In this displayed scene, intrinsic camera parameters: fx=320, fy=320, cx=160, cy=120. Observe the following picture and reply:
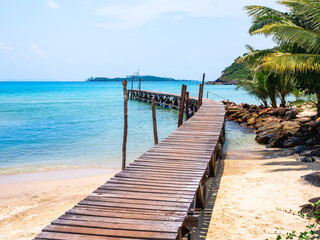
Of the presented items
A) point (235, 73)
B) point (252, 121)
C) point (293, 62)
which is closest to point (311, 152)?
point (293, 62)

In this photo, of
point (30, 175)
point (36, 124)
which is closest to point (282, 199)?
point (30, 175)

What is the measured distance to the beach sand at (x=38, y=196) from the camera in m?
6.51

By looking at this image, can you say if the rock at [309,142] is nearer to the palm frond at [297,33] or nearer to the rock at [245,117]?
the palm frond at [297,33]

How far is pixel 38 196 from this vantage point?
857cm

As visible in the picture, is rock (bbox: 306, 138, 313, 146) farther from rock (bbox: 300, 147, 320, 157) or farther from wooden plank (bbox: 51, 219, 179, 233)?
wooden plank (bbox: 51, 219, 179, 233)

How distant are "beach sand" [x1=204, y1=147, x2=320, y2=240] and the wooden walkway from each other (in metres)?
0.73

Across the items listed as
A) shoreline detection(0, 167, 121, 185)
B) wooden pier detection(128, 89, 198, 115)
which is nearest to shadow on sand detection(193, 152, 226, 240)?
shoreline detection(0, 167, 121, 185)

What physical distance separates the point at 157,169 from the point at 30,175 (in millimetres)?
6729

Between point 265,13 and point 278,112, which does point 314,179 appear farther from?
point 278,112

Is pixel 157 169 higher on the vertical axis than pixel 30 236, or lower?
higher

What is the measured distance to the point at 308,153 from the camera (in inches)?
428

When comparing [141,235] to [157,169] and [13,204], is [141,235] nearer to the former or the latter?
[157,169]

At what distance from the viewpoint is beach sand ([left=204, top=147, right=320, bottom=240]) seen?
5406mm

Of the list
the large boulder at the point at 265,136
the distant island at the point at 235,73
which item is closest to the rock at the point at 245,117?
the distant island at the point at 235,73
